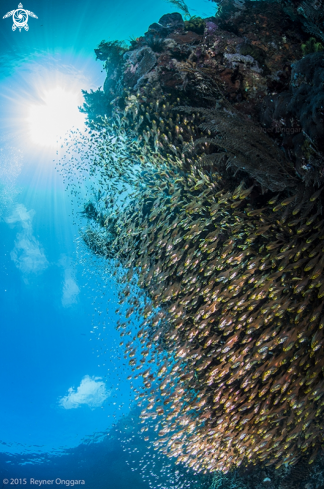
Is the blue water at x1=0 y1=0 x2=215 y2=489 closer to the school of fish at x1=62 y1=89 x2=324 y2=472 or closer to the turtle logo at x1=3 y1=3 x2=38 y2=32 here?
the turtle logo at x1=3 y1=3 x2=38 y2=32

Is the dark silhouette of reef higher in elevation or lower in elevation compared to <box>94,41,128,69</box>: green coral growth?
lower

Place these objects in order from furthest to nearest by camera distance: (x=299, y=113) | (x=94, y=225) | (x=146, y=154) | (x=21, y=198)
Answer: (x=21, y=198)
(x=94, y=225)
(x=146, y=154)
(x=299, y=113)

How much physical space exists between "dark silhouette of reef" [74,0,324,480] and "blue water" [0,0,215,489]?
10.9m

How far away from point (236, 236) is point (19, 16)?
18444mm

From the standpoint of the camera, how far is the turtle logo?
1390 centimetres

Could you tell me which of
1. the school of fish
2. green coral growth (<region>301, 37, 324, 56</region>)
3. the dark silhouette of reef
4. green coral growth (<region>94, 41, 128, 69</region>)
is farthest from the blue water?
green coral growth (<region>301, 37, 324, 56</region>)

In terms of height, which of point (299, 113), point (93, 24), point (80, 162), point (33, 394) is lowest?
point (299, 113)

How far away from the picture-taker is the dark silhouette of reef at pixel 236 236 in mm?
3582

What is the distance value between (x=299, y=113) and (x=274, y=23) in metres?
5.01

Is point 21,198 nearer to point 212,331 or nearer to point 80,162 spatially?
point 80,162

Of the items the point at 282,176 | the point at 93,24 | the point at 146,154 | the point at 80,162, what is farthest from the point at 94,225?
the point at 93,24

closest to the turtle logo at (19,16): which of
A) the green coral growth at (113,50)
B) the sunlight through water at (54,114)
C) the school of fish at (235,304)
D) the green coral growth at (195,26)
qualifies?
the sunlight through water at (54,114)

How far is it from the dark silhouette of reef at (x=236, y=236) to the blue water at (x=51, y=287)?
35.8 feet

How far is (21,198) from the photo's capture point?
29.4m
